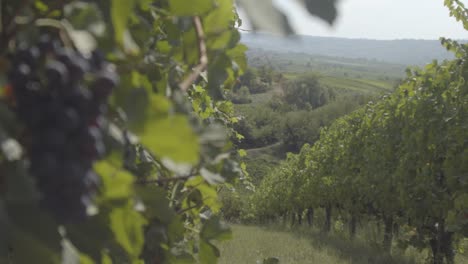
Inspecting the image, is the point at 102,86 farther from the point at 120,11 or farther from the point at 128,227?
the point at 128,227

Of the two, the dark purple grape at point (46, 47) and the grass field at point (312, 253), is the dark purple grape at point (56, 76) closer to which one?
the dark purple grape at point (46, 47)

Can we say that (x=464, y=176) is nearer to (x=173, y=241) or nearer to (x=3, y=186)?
(x=173, y=241)

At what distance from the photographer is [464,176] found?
592 cm

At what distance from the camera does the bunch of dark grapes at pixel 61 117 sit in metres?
0.51

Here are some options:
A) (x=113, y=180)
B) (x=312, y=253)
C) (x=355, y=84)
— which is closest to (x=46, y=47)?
(x=113, y=180)

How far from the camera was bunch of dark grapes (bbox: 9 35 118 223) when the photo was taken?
51cm

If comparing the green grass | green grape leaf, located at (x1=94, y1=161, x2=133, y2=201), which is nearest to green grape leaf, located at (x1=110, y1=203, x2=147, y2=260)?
green grape leaf, located at (x1=94, y1=161, x2=133, y2=201)

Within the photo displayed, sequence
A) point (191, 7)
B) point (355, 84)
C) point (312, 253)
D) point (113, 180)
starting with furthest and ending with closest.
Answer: point (355, 84), point (312, 253), point (191, 7), point (113, 180)

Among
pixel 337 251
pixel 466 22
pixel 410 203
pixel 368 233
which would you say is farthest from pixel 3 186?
pixel 368 233

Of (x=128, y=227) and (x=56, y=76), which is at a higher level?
(x=56, y=76)

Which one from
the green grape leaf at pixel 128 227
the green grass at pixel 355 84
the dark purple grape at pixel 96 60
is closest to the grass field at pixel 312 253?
the green grape leaf at pixel 128 227

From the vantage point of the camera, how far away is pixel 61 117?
0.51m

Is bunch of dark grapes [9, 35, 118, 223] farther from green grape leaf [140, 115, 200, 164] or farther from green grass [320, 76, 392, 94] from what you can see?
green grass [320, 76, 392, 94]

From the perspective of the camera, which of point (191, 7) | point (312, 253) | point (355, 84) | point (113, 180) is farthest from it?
point (355, 84)
